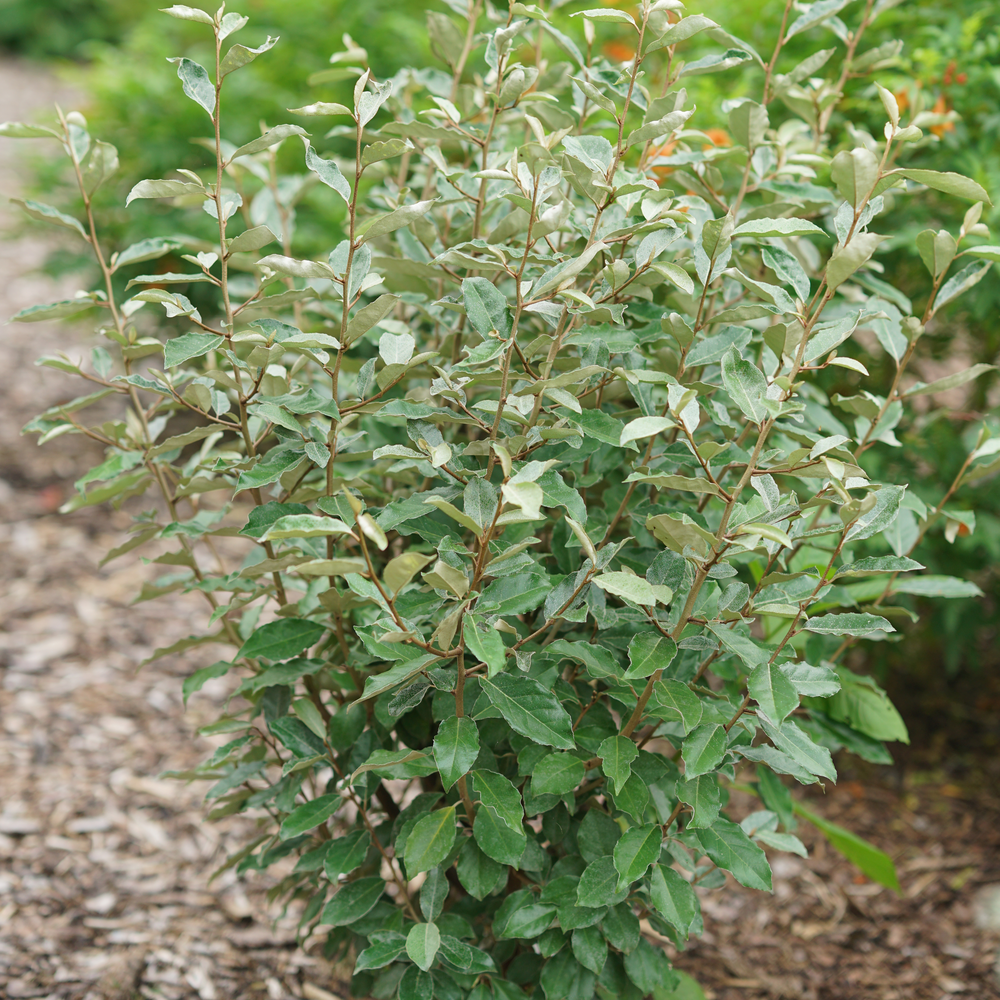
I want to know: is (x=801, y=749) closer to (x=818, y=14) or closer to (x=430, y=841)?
(x=430, y=841)

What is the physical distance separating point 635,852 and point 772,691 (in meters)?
0.33

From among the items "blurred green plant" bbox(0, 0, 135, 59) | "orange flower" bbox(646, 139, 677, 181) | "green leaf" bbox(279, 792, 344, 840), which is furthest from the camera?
"blurred green plant" bbox(0, 0, 135, 59)

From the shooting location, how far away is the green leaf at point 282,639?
4.56 feet

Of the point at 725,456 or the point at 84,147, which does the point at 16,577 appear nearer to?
the point at 84,147

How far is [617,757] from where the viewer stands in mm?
1251

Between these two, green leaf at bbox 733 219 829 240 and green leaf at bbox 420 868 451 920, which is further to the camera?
green leaf at bbox 420 868 451 920

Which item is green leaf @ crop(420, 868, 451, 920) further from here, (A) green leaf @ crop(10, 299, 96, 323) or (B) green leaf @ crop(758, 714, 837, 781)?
(A) green leaf @ crop(10, 299, 96, 323)

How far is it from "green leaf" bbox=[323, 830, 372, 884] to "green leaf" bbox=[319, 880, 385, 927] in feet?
0.11

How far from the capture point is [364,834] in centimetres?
154

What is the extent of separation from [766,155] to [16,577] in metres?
3.36

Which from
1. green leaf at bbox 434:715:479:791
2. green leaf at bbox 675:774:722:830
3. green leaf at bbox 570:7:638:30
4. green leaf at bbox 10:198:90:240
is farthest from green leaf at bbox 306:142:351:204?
green leaf at bbox 675:774:722:830

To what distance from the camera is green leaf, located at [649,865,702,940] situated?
1.29 metres

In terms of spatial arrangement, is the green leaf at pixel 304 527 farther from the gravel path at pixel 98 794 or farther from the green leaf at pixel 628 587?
the gravel path at pixel 98 794

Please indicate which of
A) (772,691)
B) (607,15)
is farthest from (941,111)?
(772,691)
